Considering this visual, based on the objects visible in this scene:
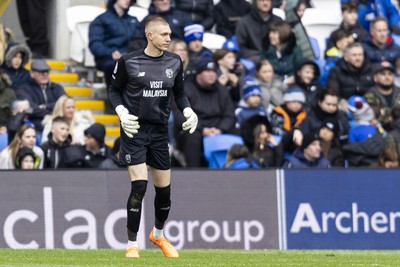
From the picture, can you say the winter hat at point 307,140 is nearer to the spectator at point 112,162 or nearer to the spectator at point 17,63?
the spectator at point 112,162

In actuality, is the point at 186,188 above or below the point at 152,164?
below

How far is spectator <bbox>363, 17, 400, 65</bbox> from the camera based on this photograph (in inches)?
826

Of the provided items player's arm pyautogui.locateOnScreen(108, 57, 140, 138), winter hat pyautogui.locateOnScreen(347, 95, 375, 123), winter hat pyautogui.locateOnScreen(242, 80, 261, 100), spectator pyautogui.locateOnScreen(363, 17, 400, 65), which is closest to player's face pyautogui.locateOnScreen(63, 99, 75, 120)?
winter hat pyautogui.locateOnScreen(242, 80, 261, 100)

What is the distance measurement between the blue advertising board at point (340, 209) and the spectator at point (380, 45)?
146 inches

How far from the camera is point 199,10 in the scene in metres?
20.8

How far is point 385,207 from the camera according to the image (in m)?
17.6

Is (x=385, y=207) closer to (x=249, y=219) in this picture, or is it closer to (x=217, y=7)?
(x=249, y=219)

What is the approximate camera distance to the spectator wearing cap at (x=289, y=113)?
1942cm

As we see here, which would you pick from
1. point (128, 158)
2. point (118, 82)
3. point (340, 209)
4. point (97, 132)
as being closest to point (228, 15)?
point (97, 132)

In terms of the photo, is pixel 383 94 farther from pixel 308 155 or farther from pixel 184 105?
pixel 184 105

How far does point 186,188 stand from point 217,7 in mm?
4712

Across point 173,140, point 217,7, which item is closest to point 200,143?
point 173,140

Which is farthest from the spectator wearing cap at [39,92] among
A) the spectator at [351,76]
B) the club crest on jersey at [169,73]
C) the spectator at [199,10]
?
the club crest on jersey at [169,73]

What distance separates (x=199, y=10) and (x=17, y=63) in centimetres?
331
